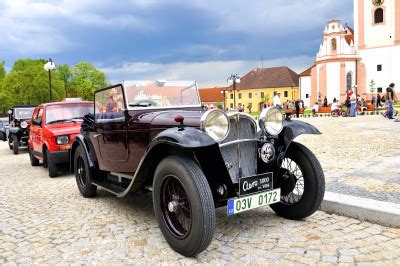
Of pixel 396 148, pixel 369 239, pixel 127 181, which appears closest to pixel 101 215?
pixel 127 181

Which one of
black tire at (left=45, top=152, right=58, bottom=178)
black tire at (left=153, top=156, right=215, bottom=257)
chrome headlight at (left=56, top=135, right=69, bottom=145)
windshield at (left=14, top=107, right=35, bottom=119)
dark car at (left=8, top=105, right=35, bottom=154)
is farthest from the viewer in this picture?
windshield at (left=14, top=107, right=35, bottom=119)

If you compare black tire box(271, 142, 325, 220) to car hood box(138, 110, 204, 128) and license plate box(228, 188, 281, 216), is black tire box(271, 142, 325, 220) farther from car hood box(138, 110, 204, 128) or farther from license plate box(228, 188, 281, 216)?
car hood box(138, 110, 204, 128)

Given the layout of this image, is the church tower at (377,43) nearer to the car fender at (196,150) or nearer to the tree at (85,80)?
the tree at (85,80)

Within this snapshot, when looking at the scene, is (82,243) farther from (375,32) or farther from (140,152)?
(375,32)

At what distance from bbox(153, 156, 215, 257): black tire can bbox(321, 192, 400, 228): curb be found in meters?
1.96

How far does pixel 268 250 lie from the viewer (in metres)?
3.67

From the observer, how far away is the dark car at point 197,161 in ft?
11.6

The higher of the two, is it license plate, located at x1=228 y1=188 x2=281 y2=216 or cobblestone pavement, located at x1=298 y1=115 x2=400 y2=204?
license plate, located at x1=228 y1=188 x2=281 y2=216

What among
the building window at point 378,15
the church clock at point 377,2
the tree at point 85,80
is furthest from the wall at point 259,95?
the tree at point 85,80

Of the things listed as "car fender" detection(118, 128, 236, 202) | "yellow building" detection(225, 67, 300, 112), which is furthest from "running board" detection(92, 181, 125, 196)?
"yellow building" detection(225, 67, 300, 112)

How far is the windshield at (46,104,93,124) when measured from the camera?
9367mm

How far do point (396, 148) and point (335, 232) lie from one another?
6.09m

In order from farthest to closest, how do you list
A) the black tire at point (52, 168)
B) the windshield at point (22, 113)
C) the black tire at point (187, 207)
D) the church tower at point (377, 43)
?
the church tower at point (377, 43) → the windshield at point (22, 113) → the black tire at point (52, 168) → the black tire at point (187, 207)

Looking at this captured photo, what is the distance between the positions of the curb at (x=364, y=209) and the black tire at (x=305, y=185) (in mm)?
451
